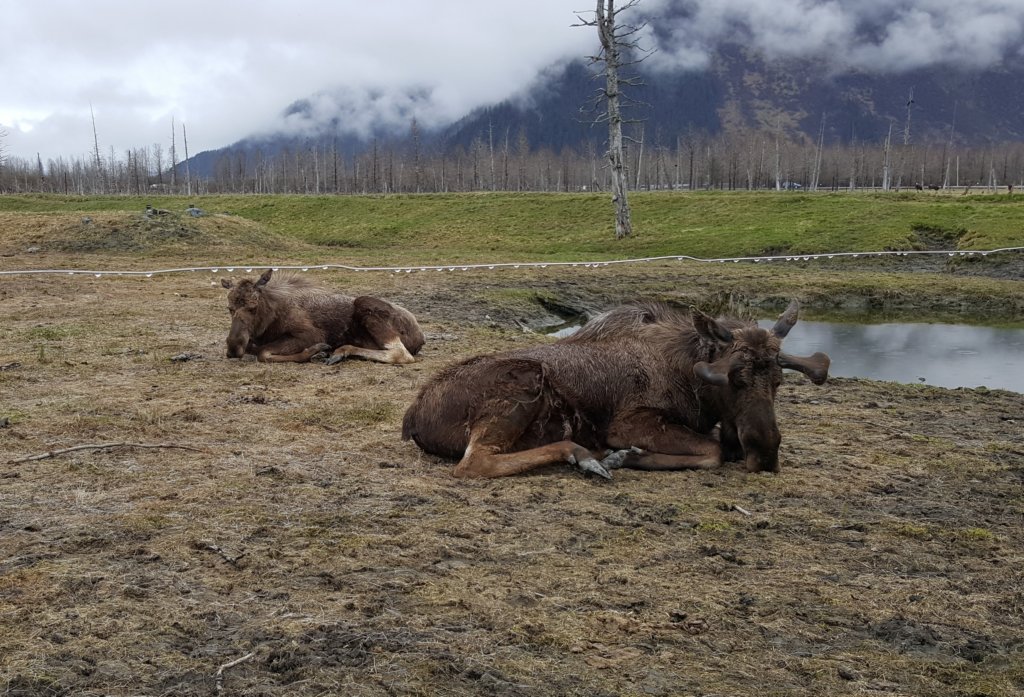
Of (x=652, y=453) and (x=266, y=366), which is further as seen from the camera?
(x=266, y=366)

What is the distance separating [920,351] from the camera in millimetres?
18344

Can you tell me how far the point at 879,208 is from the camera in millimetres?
43969

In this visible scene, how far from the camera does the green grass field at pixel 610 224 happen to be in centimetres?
3803

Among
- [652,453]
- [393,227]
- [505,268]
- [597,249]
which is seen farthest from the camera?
[393,227]

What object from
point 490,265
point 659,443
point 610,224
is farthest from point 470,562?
point 610,224

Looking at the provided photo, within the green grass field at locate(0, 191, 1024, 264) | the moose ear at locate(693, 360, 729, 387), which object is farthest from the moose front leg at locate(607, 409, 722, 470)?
the green grass field at locate(0, 191, 1024, 264)

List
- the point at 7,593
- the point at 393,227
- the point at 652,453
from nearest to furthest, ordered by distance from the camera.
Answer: the point at 7,593
the point at 652,453
the point at 393,227

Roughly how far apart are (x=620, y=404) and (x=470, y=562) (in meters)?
3.50

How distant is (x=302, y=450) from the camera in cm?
835

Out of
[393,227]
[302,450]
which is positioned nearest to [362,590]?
[302,450]

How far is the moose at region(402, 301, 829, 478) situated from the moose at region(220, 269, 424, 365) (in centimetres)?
534

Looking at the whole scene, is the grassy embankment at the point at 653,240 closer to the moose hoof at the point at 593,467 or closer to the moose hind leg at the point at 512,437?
the moose hind leg at the point at 512,437

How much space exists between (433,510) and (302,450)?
228 centimetres

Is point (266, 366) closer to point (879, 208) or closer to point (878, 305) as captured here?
point (878, 305)
